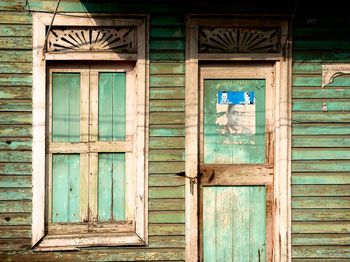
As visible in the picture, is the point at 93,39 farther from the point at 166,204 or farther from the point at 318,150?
the point at 318,150

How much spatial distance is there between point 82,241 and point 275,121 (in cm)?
226

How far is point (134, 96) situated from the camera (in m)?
5.41

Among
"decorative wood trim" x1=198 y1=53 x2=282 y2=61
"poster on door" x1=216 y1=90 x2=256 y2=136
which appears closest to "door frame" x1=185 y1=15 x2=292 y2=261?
"decorative wood trim" x1=198 y1=53 x2=282 y2=61

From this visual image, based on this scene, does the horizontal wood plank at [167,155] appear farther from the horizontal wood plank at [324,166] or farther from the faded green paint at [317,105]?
the faded green paint at [317,105]

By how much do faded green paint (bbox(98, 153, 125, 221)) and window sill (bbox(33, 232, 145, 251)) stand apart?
0.66 ft

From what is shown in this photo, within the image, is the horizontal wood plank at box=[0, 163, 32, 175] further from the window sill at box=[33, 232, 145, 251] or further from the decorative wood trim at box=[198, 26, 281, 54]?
the decorative wood trim at box=[198, 26, 281, 54]

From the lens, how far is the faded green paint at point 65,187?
5375 mm

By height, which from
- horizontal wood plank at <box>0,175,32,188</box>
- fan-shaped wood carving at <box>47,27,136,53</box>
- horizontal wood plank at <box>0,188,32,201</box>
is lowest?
horizontal wood plank at <box>0,188,32,201</box>

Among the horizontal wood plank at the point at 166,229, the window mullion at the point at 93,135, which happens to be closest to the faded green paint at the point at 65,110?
the window mullion at the point at 93,135

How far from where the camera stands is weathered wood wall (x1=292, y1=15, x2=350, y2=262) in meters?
5.43

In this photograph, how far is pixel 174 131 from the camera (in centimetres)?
538

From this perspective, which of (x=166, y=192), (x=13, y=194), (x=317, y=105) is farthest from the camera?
(x=317, y=105)

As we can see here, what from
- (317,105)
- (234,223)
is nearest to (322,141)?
(317,105)

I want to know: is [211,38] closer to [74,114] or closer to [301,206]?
→ [74,114]
